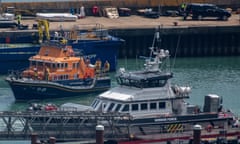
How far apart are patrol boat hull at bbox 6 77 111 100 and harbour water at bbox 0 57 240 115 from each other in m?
0.41

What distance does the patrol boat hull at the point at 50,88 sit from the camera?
2776 inches

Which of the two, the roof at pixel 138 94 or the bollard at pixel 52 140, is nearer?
the bollard at pixel 52 140

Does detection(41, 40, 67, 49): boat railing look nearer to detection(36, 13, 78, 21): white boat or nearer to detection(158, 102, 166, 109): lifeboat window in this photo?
detection(36, 13, 78, 21): white boat

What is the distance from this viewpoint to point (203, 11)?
96.9 metres

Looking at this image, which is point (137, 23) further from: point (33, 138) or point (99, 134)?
point (99, 134)

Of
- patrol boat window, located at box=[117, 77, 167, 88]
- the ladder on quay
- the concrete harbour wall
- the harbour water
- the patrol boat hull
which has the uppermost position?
patrol boat window, located at box=[117, 77, 167, 88]

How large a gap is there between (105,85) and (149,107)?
19.6 m

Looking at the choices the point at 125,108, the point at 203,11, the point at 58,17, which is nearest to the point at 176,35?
the point at 203,11

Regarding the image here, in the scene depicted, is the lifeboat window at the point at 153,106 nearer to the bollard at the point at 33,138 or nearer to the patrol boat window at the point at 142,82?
the patrol boat window at the point at 142,82

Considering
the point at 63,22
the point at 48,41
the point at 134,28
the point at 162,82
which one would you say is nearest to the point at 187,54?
the point at 134,28

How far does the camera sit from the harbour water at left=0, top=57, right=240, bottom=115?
6969 centimetres

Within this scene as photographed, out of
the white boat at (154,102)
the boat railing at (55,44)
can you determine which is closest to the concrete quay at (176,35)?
the boat railing at (55,44)

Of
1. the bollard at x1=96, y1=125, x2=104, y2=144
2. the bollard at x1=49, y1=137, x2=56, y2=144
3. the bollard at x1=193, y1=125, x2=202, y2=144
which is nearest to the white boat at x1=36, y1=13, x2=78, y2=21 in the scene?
the bollard at x1=193, y1=125, x2=202, y2=144

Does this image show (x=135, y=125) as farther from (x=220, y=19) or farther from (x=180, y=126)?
(x=220, y=19)
